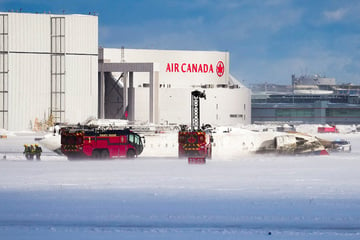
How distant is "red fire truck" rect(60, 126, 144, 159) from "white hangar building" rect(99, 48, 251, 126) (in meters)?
63.0

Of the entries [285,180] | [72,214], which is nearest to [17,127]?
[285,180]

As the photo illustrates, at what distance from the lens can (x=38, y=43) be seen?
385 ft

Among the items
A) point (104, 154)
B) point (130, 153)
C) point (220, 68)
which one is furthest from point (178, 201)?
point (220, 68)

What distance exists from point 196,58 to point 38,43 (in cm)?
4375

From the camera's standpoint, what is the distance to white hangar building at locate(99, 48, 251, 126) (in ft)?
425

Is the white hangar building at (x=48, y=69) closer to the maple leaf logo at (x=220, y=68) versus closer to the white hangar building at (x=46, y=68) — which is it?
the white hangar building at (x=46, y=68)

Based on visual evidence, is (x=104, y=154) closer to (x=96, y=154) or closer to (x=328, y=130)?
(x=96, y=154)

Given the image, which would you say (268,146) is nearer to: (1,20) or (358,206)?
(358,206)

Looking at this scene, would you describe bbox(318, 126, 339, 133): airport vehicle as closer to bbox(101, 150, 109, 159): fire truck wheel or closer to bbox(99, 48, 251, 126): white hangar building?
bbox(99, 48, 251, 126): white hangar building

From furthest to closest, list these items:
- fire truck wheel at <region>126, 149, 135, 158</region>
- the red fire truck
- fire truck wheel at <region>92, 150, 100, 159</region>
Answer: fire truck wheel at <region>126, 149, 135, 158</region>, fire truck wheel at <region>92, 150, 100, 159</region>, the red fire truck

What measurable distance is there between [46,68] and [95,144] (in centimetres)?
6365

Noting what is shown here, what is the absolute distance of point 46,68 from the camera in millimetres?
118625

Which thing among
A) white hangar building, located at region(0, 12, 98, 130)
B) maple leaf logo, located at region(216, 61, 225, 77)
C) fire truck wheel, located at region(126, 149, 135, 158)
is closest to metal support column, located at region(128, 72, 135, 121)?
white hangar building, located at region(0, 12, 98, 130)

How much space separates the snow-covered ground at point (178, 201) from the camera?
26.3 m
